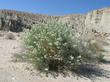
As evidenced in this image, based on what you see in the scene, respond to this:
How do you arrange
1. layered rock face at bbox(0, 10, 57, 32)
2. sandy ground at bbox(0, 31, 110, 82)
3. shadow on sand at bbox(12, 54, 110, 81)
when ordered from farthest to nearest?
layered rock face at bbox(0, 10, 57, 32) < shadow on sand at bbox(12, 54, 110, 81) < sandy ground at bbox(0, 31, 110, 82)

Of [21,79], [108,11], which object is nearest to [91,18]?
[108,11]

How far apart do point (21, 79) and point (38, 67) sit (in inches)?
40.9

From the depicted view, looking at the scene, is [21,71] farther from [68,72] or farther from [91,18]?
[91,18]

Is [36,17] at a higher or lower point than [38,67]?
higher

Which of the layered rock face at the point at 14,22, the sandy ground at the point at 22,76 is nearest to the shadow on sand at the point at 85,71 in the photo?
the sandy ground at the point at 22,76

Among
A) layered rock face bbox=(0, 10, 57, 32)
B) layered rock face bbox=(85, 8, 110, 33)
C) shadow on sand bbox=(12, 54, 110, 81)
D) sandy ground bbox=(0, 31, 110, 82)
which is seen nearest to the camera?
sandy ground bbox=(0, 31, 110, 82)

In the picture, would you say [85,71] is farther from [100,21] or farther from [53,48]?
[100,21]

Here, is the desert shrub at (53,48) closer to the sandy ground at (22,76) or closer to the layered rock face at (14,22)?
the sandy ground at (22,76)

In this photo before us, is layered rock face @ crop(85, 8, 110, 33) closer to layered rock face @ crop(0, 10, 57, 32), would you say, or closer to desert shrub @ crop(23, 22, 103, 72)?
layered rock face @ crop(0, 10, 57, 32)

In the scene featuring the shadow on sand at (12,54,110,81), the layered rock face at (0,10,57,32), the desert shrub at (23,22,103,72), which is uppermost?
the layered rock face at (0,10,57,32)

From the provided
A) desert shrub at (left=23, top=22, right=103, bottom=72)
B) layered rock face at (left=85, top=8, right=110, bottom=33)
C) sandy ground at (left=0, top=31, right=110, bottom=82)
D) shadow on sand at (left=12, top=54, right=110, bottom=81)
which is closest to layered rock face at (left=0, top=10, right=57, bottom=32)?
layered rock face at (left=85, top=8, right=110, bottom=33)

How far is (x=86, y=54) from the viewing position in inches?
420

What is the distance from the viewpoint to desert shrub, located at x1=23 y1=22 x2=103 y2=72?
8.67m

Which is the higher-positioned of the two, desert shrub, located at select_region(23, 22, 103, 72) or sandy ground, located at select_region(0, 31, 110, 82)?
desert shrub, located at select_region(23, 22, 103, 72)
